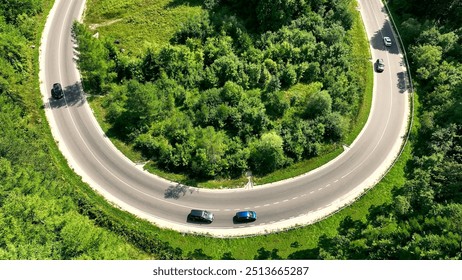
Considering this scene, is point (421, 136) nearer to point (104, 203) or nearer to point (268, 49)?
point (268, 49)

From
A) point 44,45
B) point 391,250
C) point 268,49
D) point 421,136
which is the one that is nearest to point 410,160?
point 421,136

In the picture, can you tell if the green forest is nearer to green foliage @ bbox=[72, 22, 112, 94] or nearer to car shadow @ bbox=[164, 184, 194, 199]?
green foliage @ bbox=[72, 22, 112, 94]

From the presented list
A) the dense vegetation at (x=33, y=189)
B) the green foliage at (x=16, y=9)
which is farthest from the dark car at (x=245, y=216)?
the green foliage at (x=16, y=9)

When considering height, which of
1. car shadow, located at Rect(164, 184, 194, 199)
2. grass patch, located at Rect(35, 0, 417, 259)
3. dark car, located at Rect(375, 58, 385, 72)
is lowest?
grass patch, located at Rect(35, 0, 417, 259)

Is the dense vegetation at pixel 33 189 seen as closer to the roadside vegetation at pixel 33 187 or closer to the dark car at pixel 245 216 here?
the roadside vegetation at pixel 33 187

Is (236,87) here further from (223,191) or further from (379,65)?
(379,65)

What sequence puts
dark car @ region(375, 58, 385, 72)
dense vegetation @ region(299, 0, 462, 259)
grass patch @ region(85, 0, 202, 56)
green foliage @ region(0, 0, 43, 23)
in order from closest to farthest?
dense vegetation @ region(299, 0, 462, 259), dark car @ region(375, 58, 385, 72), green foliage @ region(0, 0, 43, 23), grass patch @ region(85, 0, 202, 56)

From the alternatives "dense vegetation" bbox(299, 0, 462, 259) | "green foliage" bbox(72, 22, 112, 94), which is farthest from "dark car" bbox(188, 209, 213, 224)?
"green foliage" bbox(72, 22, 112, 94)

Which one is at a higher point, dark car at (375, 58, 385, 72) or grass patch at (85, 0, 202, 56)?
grass patch at (85, 0, 202, 56)
